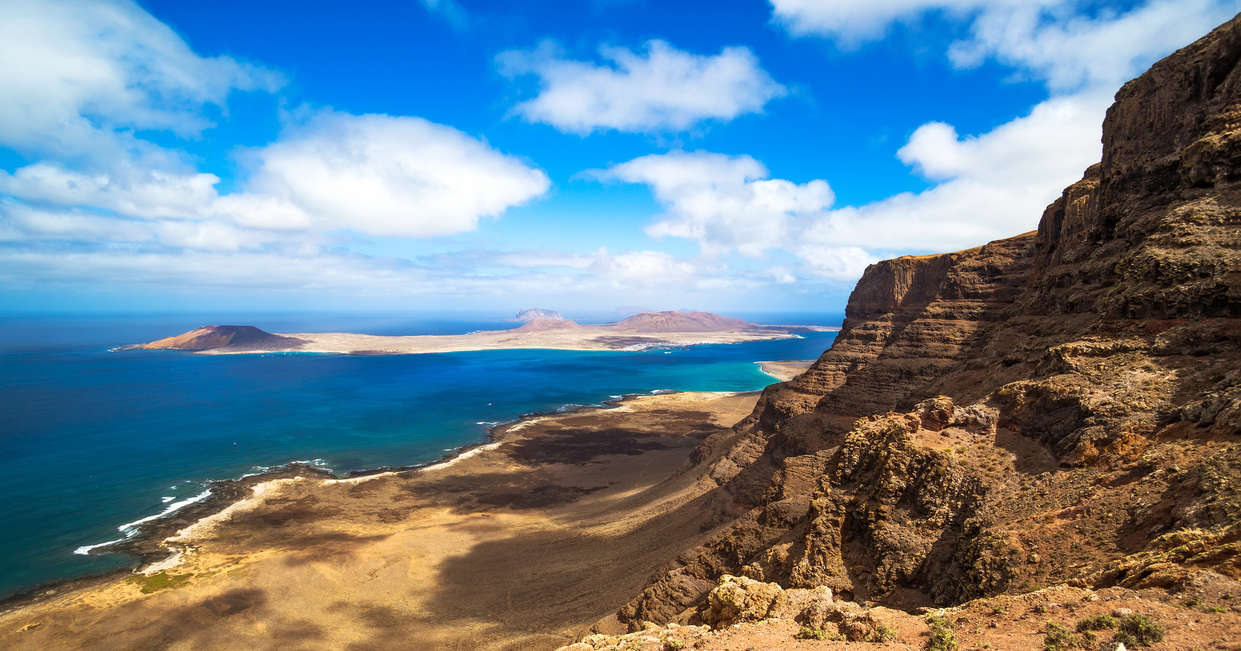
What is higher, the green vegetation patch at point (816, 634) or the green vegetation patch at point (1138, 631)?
the green vegetation patch at point (1138, 631)

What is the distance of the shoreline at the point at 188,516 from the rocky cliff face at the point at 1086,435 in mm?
41067

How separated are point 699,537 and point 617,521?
12080mm

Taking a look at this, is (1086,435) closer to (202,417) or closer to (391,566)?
(391,566)

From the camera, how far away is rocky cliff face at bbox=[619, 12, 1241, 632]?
13.3m

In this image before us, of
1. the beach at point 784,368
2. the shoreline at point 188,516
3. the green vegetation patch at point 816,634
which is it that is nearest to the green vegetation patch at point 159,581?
the shoreline at point 188,516

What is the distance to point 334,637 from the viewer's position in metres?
29.9

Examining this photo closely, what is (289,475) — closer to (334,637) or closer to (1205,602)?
(334,637)

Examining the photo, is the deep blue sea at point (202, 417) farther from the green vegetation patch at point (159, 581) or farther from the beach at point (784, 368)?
the beach at point (784, 368)

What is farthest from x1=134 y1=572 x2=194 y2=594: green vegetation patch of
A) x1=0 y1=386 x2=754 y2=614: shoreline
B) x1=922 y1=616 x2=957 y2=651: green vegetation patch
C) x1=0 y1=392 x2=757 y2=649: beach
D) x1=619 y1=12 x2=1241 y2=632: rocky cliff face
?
x1=922 y1=616 x2=957 y2=651: green vegetation patch

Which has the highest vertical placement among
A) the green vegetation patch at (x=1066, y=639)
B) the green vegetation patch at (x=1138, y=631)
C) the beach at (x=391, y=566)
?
the green vegetation patch at (x=1138, y=631)

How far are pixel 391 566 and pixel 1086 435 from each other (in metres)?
41.5

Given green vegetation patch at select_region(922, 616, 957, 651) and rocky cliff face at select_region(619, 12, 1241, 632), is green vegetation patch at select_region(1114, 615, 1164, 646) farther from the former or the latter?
green vegetation patch at select_region(922, 616, 957, 651)

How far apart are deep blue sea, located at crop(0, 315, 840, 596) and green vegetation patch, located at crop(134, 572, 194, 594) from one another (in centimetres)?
503

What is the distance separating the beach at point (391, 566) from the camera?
29875mm
